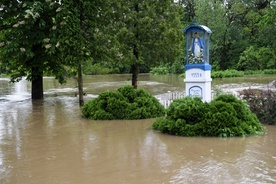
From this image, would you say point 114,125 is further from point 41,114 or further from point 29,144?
point 41,114

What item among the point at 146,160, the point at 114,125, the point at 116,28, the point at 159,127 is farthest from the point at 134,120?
the point at 116,28

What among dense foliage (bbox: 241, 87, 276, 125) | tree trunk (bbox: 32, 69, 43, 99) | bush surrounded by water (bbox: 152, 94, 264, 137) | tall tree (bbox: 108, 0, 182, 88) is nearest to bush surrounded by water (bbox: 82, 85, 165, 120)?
bush surrounded by water (bbox: 152, 94, 264, 137)

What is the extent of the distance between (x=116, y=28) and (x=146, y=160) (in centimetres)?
1154

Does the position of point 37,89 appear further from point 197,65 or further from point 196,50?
point 197,65

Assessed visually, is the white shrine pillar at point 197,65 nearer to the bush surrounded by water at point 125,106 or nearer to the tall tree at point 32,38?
the bush surrounded by water at point 125,106

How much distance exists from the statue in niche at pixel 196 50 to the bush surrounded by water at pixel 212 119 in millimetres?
2632

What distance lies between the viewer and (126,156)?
23.5 feet

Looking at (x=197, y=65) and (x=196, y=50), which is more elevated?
(x=196, y=50)

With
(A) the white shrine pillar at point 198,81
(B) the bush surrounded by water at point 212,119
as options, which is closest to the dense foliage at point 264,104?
(B) the bush surrounded by water at point 212,119

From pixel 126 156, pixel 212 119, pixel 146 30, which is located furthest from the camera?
pixel 146 30

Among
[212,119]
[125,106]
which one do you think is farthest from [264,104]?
[125,106]

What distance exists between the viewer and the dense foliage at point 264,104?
1014cm

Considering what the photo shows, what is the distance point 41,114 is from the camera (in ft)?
46.0

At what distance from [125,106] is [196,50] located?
3022 mm
